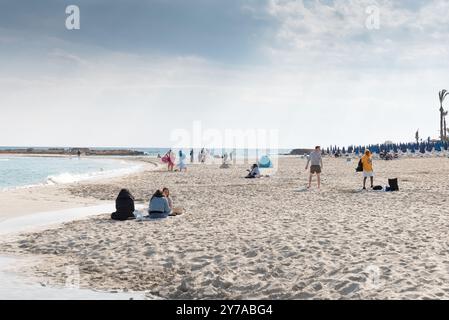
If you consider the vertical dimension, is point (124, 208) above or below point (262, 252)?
above

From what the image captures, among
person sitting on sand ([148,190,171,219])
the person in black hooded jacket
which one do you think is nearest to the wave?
the person in black hooded jacket

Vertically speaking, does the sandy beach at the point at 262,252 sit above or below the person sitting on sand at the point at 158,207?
below

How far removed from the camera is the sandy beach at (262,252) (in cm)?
584

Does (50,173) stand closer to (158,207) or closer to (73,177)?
(73,177)

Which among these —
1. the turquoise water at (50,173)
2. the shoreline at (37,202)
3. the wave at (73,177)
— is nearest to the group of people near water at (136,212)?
the shoreline at (37,202)

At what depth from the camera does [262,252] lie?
24.9 ft

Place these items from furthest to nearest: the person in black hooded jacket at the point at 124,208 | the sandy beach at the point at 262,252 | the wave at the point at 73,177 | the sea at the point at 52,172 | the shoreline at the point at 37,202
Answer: the sea at the point at 52,172 < the wave at the point at 73,177 < the shoreline at the point at 37,202 < the person in black hooded jacket at the point at 124,208 < the sandy beach at the point at 262,252

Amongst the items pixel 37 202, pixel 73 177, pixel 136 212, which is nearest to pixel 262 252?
pixel 136 212

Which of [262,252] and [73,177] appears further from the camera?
[73,177]

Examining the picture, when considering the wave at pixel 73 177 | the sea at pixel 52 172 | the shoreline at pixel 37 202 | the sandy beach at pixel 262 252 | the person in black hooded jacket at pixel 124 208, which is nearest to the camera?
the sandy beach at pixel 262 252

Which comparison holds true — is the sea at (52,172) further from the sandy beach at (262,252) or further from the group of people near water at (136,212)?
the sandy beach at (262,252)

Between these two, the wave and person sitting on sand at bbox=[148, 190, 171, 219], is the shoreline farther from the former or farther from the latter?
the wave

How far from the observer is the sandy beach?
5844 millimetres
